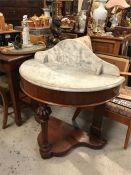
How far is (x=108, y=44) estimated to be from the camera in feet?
6.56

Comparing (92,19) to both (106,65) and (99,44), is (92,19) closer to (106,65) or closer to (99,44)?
(99,44)

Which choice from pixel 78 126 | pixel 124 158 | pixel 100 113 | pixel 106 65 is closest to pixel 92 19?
pixel 106 65

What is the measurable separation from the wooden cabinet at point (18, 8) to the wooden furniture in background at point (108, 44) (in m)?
1.34

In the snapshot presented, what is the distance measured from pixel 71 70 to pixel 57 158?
874 mm

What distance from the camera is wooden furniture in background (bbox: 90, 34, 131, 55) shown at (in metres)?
1.93

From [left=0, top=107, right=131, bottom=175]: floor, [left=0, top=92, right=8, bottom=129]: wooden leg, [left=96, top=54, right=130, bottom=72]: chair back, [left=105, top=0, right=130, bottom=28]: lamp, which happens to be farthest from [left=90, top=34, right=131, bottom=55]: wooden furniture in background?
[left=0, top=92, right=8, bottom=129]: wooden leg

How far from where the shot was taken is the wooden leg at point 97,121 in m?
1.78

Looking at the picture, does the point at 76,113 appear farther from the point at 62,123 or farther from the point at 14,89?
the point at 14,89

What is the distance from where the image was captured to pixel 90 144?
72.9 inches

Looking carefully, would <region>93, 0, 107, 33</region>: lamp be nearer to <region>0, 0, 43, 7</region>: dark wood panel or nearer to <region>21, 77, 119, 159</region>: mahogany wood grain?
<region>21, 77, 119, 159</region>: mahogany wood grain

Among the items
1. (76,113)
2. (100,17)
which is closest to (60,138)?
(76,113)

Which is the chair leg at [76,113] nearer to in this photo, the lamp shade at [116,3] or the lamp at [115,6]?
the lamp at [115,6]

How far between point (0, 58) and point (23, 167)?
107cm

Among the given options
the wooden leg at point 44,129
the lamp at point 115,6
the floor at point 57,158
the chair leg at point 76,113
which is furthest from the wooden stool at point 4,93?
the lamp at point 115,6
